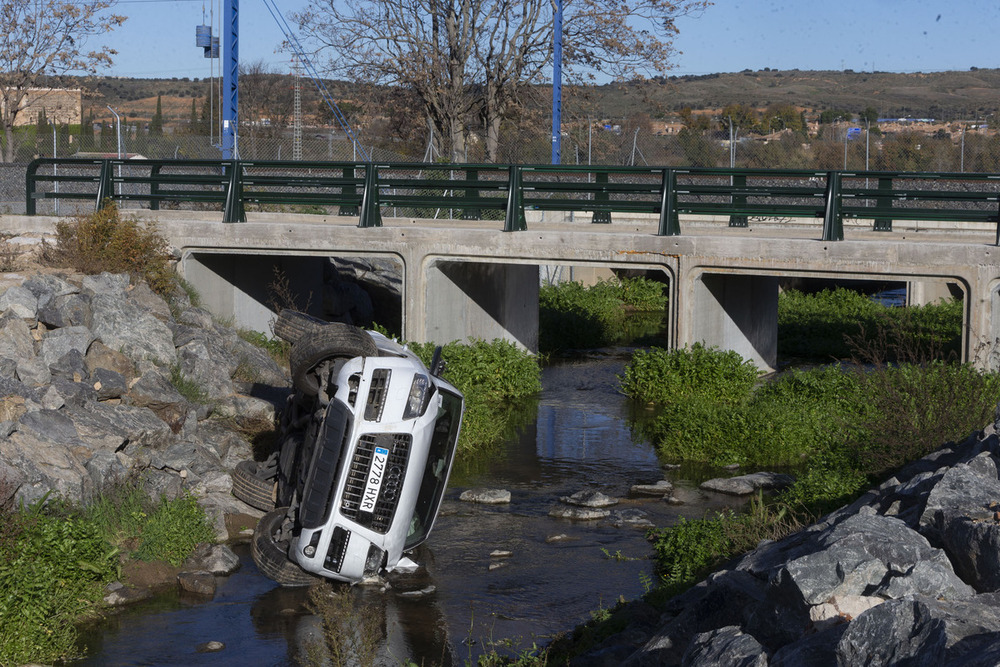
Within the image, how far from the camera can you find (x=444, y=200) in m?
16.6

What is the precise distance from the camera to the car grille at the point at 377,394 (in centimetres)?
861

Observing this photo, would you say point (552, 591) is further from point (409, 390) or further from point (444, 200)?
point (444, 200)

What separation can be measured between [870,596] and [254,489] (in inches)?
275

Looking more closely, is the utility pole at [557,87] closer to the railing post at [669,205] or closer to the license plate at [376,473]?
the railing post at [669,205]

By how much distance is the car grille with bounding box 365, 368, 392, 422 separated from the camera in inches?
339

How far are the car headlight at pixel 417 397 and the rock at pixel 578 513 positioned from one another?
10.5 feet

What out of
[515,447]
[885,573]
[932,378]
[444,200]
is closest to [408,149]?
[444,200]

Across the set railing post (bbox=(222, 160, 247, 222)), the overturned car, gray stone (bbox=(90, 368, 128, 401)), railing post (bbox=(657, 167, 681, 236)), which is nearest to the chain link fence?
railing post (bbox=(222, 160, 247, 222))

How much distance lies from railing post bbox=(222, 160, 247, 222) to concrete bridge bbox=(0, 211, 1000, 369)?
0.25 meters

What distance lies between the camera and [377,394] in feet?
28.5

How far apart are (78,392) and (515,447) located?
557 cm

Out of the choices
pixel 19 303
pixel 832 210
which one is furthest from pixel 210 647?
pixel 832 210

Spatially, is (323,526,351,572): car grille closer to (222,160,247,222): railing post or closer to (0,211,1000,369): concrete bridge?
(0,211,1000,369): concrete bridge

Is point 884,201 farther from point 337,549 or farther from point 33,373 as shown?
point 33,373
